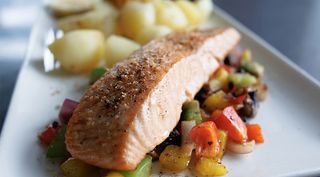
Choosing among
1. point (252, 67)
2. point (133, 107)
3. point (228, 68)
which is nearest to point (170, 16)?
point (228, 68)

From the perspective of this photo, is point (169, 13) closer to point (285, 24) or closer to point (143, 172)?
point (285, 24)

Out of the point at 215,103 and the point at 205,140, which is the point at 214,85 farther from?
the point at 205,140

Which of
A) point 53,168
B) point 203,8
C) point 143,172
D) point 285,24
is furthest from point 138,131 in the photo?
point 285,24

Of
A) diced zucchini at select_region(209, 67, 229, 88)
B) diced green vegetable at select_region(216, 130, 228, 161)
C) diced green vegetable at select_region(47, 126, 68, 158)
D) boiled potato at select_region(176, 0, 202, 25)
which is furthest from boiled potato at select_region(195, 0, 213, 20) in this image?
diced green vegetable at select_region(47, 126, 68, 158)

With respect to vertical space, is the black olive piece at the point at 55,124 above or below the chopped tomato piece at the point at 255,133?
above

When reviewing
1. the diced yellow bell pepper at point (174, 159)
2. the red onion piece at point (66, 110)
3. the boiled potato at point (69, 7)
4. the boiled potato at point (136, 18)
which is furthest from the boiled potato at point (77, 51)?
the diced yellow bell pepper at point (174, 159)

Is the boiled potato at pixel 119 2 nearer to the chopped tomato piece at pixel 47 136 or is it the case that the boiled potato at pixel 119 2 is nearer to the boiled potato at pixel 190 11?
the boiled potato at pixel 190 11
